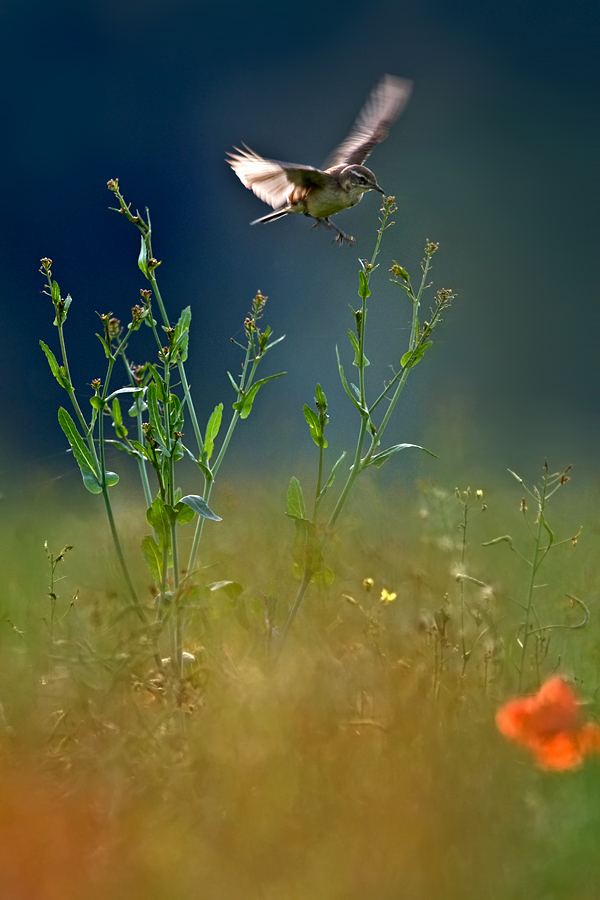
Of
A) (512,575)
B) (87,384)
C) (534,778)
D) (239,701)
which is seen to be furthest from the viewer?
(512,575)

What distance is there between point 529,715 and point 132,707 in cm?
51

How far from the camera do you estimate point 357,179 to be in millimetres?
2215

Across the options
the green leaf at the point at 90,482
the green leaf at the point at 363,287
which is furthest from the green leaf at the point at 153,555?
the green leaf at the point at 363,287

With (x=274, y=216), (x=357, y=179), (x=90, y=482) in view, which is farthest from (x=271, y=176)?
(x=90, y=482)

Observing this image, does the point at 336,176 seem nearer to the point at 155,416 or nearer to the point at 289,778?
the point at 155,416

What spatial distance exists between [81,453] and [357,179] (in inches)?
46.8

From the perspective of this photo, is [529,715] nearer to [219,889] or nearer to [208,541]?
[219,889]

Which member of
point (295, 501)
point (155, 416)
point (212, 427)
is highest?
point (155, 416)

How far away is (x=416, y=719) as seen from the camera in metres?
0.78

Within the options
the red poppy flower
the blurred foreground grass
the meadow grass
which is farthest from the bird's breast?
the red poppy flower

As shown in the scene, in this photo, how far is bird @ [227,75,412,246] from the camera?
212cm

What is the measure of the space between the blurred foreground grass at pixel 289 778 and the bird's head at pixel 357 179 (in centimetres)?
131

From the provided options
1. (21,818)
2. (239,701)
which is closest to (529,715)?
(239,701)

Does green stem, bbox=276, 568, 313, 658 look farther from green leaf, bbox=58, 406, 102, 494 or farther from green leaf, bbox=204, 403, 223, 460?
green leaf, bbox=58, 406, 102, 494
